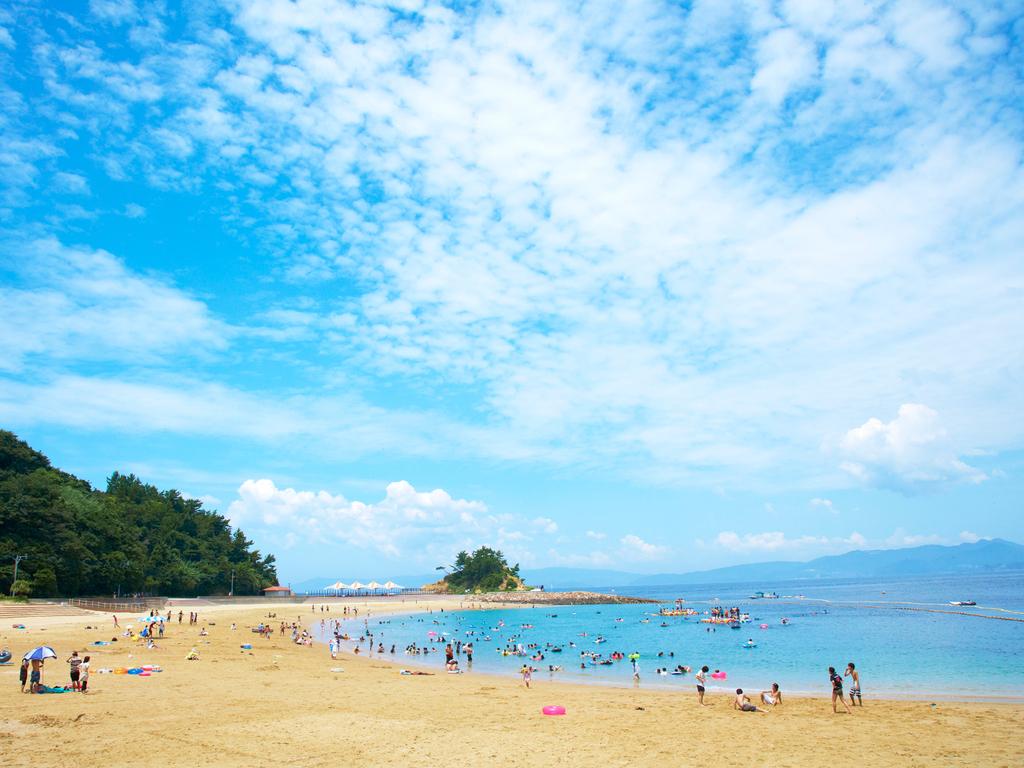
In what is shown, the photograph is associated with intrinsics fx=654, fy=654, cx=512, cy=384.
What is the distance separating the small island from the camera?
5251 inches

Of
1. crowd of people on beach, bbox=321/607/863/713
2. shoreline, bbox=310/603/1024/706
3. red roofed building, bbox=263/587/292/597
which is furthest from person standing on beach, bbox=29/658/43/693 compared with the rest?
red roofed building, bbox=263/587/292/597

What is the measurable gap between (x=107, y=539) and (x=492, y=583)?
281 feet

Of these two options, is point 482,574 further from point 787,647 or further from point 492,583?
point 787,647

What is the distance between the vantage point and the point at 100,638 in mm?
35469

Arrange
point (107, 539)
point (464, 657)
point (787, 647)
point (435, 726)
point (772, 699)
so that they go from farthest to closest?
point (107, 539), point (787, 647), point (464, 657), point (772, 699), point (435, 726)

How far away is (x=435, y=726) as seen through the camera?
1761 centimetres

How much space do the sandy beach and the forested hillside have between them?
30.9m

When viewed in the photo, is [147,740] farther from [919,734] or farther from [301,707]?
[919,734]

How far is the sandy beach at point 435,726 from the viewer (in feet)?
46.8

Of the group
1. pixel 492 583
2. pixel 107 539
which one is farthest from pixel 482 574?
pixel 107 539

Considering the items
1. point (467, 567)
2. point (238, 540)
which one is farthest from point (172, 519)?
point (467, 567)

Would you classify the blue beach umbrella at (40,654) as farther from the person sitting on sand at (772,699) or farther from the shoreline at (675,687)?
the person sitting on sand at (772,699)

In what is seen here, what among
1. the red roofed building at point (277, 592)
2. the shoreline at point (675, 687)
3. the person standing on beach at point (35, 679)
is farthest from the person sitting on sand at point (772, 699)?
the red roofed building at point (277, 592)

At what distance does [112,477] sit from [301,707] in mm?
102290
